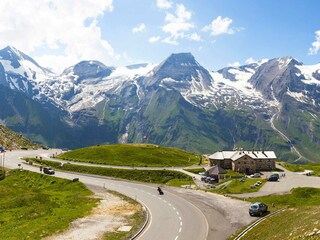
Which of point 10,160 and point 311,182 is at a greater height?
point 10,160

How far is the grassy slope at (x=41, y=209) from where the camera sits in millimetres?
47219

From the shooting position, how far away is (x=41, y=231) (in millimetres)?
46406

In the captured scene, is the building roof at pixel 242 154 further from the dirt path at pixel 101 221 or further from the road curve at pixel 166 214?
the dirt path at pixel 101 221

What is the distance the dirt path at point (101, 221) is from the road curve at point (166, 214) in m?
4.42

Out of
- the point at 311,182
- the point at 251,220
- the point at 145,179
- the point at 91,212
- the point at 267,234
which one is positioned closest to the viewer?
the point at 267,234

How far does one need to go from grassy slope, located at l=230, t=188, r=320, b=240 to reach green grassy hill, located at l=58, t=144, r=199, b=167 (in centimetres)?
6869

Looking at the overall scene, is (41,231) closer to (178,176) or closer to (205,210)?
(205,210)

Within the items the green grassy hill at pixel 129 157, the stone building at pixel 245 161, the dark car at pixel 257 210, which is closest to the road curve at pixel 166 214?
the dark car at pixel 257 210

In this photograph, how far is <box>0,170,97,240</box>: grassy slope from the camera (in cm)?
4722

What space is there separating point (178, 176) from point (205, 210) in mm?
50872

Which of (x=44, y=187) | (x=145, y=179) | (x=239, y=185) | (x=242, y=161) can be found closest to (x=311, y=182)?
(x=239, y=185)

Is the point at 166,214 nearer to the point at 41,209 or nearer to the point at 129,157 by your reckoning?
the point at 41,209

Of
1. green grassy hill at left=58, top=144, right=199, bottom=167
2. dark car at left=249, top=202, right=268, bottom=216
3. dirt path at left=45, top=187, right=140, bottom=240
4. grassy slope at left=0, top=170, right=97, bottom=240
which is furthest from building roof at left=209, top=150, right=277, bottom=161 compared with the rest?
dark car at left=249, top=202, right=268, bottom=216

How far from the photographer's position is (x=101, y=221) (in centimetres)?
5378
